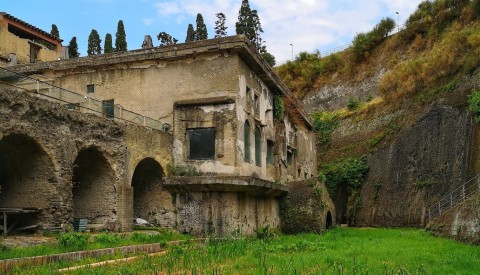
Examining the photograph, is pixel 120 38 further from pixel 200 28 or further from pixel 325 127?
pixel 325 127

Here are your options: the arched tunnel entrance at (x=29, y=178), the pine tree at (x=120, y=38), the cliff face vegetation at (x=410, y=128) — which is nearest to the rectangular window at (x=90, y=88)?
the arched tunnel entrance at (x=29, y=178)

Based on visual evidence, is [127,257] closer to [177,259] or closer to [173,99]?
[177,259]

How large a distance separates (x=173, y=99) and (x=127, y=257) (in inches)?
381

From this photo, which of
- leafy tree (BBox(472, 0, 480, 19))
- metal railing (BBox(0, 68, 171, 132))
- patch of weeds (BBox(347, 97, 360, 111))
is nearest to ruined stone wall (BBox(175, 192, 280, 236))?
metal railing (BBox(0, 68, 171, 132))

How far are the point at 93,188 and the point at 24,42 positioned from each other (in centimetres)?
2064

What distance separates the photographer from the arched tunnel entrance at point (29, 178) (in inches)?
568

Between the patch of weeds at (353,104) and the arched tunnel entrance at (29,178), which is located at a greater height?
the patch of weeds at (353,104)

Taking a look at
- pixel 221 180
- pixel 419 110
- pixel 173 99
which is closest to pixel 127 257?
pixel 221 180

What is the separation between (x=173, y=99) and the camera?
66.9 ft

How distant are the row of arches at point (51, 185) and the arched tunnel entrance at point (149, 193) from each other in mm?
2437

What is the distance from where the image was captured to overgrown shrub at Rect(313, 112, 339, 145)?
41156 millimetres

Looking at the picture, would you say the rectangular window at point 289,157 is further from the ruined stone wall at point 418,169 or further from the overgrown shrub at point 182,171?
the overgrown shrub at point 182,171

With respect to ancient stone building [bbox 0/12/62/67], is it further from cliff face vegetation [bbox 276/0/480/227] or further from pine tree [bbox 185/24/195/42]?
cliff face vegetation [bbox 276/0/480/227]

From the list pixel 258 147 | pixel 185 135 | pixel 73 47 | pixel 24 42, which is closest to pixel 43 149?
pixel 185 135
